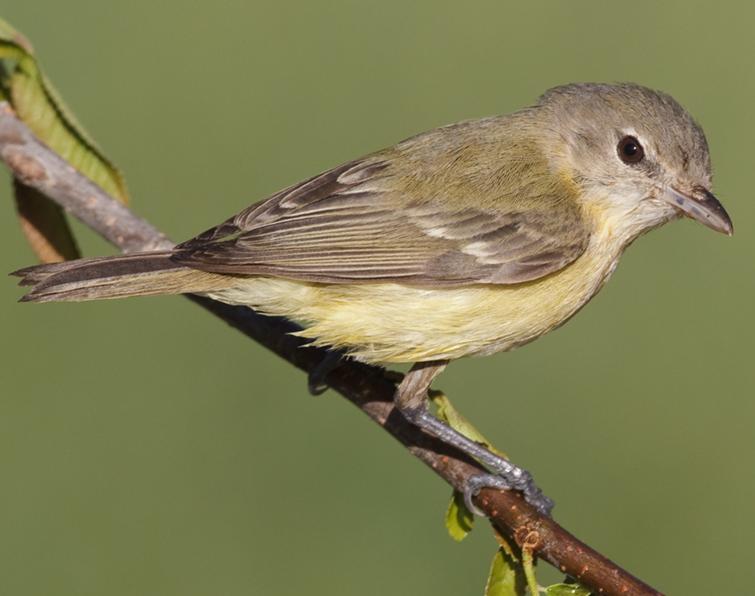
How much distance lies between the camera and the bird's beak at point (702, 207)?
173 inches

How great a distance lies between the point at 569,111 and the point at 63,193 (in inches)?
79.3

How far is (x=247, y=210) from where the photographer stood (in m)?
4.57

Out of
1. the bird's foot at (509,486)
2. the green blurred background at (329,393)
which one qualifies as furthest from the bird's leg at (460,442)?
the green blurred background at (329,393)

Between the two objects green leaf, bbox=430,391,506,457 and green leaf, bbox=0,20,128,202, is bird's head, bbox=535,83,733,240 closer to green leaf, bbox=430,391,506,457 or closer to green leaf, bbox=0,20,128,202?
green leaf, bbox=430,391,506,457

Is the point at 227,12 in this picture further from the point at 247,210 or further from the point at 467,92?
the point at 247,210

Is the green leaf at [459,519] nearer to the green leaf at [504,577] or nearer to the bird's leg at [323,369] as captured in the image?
the green leaf at [504,577]

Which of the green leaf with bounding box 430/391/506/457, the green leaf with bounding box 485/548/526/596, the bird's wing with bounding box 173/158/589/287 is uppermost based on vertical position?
the bird's wing with bounding box 173/158/589/287

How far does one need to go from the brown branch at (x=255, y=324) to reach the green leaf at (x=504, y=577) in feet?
0.27

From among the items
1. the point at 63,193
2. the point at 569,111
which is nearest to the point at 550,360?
the point at 569,111

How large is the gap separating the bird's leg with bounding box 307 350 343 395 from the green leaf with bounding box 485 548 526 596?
1.36 meters

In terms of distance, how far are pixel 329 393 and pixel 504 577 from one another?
417 centimetres

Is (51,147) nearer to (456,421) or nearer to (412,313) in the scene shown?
(412,313)

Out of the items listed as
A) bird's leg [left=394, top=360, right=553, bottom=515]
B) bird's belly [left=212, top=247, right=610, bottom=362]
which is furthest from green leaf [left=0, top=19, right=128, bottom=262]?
bird's leg [left=394, top=360, right=553, bottom=515]

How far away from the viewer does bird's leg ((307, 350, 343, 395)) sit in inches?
183
